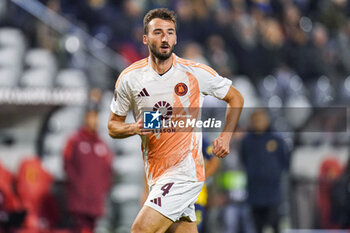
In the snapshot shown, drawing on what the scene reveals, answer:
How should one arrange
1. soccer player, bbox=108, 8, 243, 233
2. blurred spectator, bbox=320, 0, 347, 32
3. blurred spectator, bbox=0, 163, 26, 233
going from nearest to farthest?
soccer player, bbox=108, 8, 243, 233
blurred spectator, bbox=0, 163, 26, 233
blurred spectator, bbox=320, 0, 347, 32

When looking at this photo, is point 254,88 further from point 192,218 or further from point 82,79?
point 192,218

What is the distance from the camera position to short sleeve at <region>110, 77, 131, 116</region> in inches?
202

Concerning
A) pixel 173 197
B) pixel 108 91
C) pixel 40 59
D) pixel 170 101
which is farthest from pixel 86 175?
pixel 173 197

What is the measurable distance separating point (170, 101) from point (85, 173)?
180 inches

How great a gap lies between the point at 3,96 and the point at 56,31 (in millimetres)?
1330

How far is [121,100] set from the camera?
5.16m

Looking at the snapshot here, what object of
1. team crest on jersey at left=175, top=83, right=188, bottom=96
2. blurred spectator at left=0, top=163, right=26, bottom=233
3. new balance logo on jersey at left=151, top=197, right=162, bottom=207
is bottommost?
blurred spectator at left=0, top=163, right=26, bottom=233

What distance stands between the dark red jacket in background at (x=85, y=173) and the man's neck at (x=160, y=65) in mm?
4513

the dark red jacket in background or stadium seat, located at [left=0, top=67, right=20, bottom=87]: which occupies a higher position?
stadium seat, located at [left=0, top=67, right=20, bottom=87]

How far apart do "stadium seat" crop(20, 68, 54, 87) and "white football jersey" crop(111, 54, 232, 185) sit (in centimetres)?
503

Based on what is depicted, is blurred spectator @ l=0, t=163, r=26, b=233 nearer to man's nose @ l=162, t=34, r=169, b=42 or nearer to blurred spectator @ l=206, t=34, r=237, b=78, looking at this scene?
blurred spectator @ l=206, t=34, r=237, b=78

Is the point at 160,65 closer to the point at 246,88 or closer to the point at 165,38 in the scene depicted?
the point at 165,38

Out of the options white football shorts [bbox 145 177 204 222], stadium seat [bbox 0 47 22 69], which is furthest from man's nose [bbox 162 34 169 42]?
stadium seat [bbox 0 47 22 69]

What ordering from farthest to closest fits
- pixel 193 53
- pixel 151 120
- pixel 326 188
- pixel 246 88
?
pixel 246 88 < pixel 193 53 < pixel 326 188 < pixel 151 120
